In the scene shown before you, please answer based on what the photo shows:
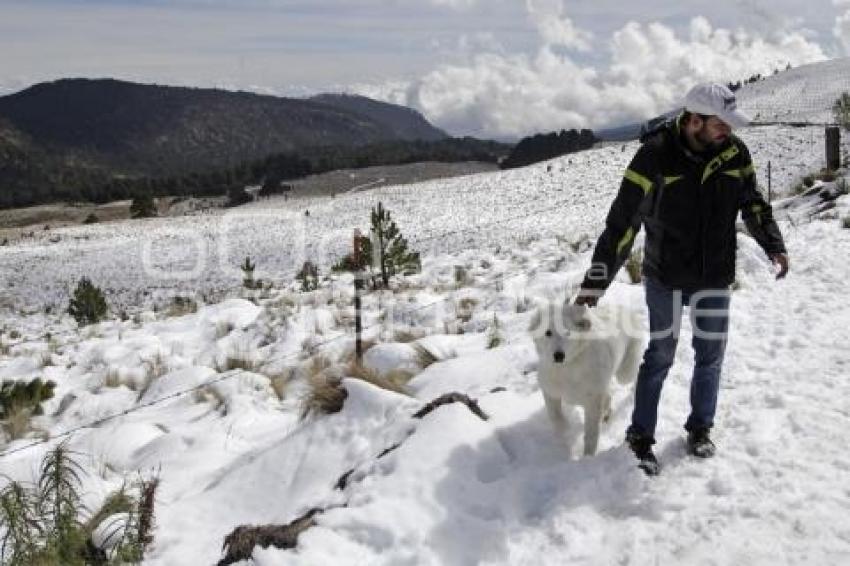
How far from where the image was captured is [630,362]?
15.9 feet

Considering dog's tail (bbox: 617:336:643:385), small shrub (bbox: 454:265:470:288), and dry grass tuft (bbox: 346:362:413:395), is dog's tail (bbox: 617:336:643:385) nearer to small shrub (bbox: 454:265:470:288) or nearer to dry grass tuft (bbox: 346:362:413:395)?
dry grass tuft (bbox: 346:362:413:395)

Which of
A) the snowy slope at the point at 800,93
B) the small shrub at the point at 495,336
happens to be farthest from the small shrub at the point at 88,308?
the snowy slope at the point at 800,93

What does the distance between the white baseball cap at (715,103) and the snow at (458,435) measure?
200 centimetres

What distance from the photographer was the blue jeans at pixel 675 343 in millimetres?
4133

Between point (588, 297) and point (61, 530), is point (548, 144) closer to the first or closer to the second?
point (588, 297)

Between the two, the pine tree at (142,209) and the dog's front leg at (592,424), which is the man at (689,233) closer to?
the dog's front leg at (592,424)

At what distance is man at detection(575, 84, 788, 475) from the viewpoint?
3.88 metres

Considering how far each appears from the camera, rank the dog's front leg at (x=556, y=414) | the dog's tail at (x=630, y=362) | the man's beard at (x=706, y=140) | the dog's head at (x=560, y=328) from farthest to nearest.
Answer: the dog's tail at (x=630, y=362) → the dog's front leg at (x=556, y=414) → the dog's head at (x=560, y=328) → the man's beard at (x=706, y=140)

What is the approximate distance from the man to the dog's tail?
0.38 m

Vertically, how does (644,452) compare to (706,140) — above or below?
below

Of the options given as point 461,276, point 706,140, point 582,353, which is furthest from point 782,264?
point 461,276

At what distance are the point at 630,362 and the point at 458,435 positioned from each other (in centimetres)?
128

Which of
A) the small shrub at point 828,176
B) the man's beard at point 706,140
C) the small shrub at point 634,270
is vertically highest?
the man's beard at point 706,140

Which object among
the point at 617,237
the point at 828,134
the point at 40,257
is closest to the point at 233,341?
the point at 617,237
